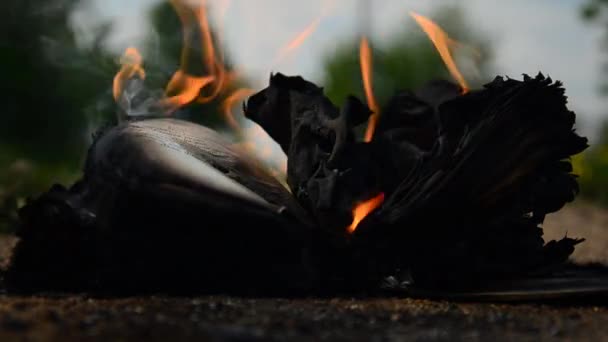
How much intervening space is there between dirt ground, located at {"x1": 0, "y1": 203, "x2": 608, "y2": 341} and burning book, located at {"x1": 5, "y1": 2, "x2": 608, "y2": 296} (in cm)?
17

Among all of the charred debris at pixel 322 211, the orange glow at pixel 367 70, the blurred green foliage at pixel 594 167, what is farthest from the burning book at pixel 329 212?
the blurred green foliage at pixel 594 167

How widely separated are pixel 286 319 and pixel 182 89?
201cm

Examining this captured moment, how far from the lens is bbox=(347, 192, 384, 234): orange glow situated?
3.73m

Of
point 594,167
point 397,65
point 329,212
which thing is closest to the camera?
point 329,212

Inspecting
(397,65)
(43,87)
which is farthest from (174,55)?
(397,65)

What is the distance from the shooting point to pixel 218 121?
65.2 ft

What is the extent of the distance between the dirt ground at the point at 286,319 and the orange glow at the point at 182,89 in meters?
1.38

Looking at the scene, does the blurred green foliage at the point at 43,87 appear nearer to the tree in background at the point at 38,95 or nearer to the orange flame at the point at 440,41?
the tree in background at the point at 38,95

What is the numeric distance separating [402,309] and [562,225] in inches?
299

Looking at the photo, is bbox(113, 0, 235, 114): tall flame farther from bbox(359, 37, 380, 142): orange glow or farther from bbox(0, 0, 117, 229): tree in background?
bbox(0, 0, 117, 229): tree in background

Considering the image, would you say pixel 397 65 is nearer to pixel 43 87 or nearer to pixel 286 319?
pixel 43 87

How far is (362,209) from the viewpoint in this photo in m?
3.77

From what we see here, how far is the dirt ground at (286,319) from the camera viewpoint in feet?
8.70

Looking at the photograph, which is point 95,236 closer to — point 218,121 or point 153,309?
point 153,309
